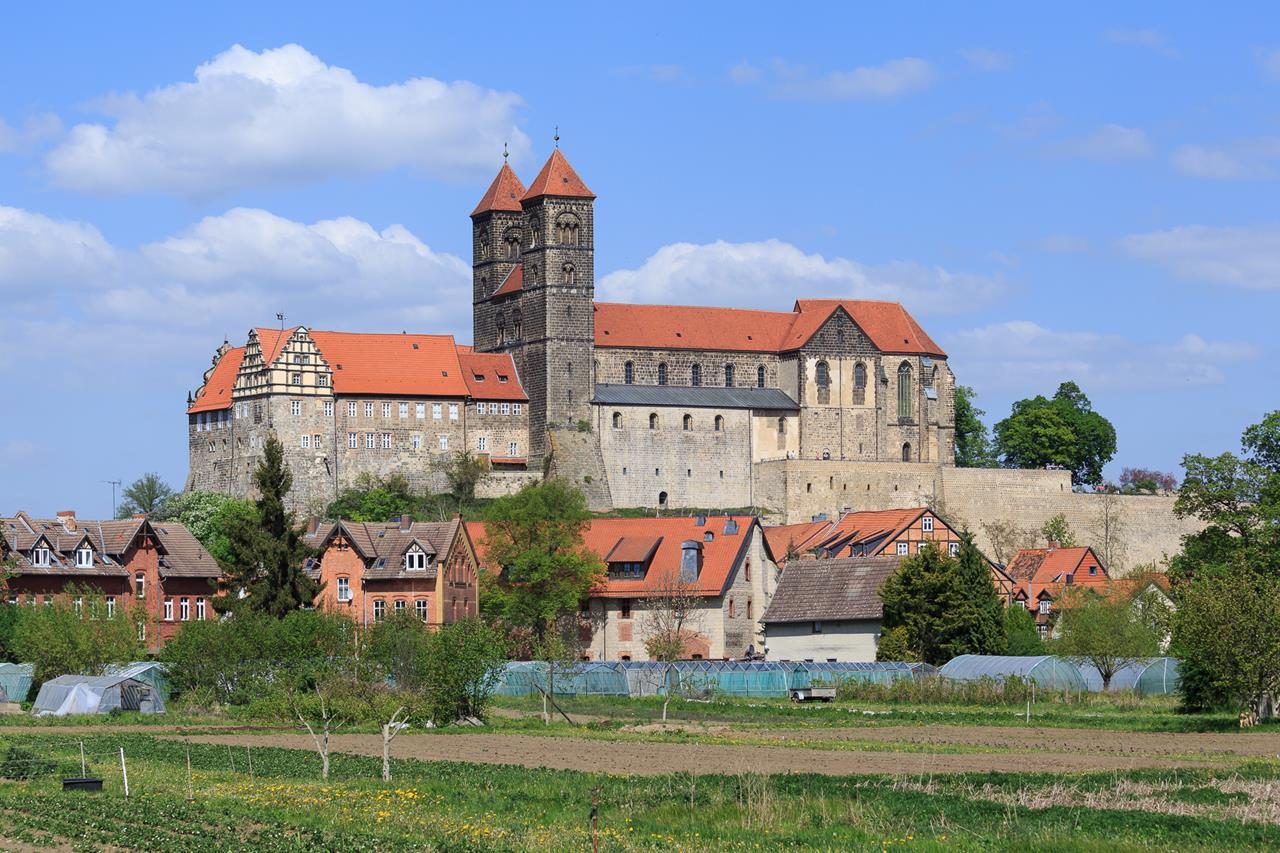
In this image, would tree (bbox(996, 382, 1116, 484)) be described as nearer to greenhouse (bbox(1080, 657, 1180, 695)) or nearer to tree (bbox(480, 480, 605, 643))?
tree (bbox(480, 480, 605, 643))

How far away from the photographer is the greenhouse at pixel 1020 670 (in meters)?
66.9

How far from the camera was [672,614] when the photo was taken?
8531cm

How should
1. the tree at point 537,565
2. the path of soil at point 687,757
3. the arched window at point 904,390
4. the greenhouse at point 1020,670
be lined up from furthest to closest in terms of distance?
the arched window at point 904,390
the tree at point 537,565
the greenhouse at point 1020,670
the path of soil at point 687,757

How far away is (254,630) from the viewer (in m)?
63.7

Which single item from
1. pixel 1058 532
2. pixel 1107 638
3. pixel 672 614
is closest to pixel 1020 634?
pixel 1107 638

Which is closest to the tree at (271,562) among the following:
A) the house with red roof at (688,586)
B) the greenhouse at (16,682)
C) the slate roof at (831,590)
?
the greenhouse at (16,682)

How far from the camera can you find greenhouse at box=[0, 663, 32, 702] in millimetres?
65875

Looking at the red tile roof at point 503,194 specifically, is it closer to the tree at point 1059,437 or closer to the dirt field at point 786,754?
the tree at point 1059,437

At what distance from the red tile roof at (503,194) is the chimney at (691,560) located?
47.0 meters

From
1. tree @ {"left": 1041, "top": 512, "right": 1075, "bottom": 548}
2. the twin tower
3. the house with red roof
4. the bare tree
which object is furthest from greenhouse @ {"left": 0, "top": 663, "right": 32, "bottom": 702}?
tree @ {"left": 1041, "top": 512, "right": 1075, "bottom": 548}

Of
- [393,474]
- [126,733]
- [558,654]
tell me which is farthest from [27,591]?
[393,474]

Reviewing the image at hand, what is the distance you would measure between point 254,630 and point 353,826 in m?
32.8

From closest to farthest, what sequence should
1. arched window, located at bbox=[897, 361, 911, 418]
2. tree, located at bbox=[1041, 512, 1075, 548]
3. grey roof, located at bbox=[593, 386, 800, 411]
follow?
grey roof, located at bbox=[593, 386, 800, 411]
tree, located at bbox=[1041, 512, 1075, 548]
arched window, located at bbox=[897, 361, 911, 418]

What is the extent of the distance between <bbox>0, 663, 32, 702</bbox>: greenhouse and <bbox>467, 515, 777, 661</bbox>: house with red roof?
2512 cm
